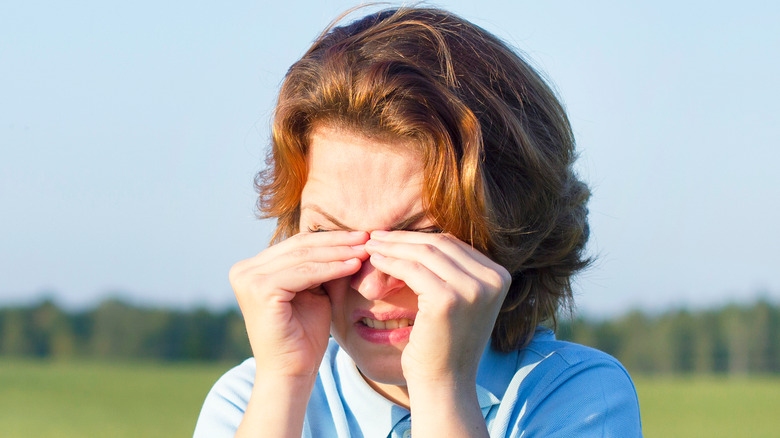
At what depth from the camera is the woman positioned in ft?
8.41

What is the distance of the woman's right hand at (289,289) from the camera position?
269cm

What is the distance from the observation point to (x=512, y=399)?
9.68 ft

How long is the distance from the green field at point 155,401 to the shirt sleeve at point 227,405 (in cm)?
2886

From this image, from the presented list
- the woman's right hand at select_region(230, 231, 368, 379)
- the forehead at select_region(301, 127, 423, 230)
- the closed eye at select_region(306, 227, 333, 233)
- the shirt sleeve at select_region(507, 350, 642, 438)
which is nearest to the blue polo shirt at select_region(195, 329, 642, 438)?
the shirt sleeve at select_region(507, 350, 642, 438)

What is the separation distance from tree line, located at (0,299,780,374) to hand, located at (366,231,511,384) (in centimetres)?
4945

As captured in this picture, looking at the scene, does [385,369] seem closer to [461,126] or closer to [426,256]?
[426,256]

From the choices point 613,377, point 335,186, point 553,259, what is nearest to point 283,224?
point 335,186

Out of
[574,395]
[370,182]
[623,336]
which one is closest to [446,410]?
[574,395]

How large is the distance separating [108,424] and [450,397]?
35702mm

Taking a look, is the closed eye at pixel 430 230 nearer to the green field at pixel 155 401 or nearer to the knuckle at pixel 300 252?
the knuckle at pixel 300 252

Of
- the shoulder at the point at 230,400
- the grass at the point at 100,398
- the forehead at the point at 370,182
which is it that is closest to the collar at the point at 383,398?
the shoulder at the point at 230,400

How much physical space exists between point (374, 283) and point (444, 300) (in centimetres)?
33

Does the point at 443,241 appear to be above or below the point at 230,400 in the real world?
above

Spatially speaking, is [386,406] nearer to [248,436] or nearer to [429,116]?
[248,436]
